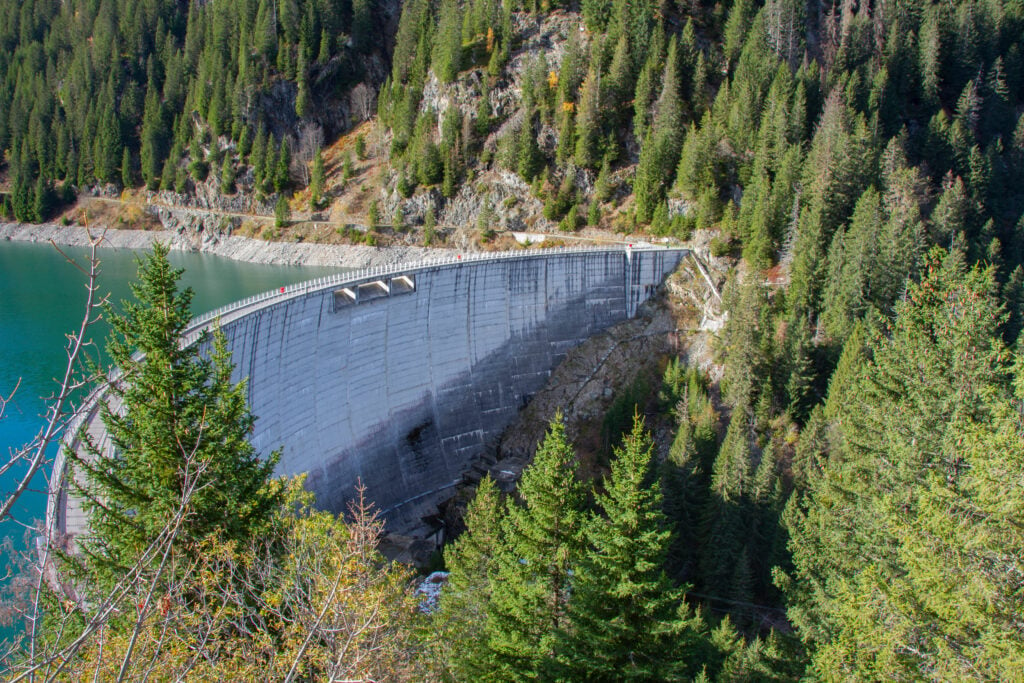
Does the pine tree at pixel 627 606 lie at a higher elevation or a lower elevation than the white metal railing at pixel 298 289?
lower

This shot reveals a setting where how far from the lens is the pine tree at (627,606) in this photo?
13633mm

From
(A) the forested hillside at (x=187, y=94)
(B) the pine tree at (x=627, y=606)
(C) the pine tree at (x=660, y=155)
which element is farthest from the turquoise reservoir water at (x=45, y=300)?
(C) the pine tree at (x=660, y=155)

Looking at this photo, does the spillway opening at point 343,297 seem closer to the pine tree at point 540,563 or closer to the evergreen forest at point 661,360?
the evergreen forest at point 661,360

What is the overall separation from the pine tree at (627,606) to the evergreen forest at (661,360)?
0.24 feet

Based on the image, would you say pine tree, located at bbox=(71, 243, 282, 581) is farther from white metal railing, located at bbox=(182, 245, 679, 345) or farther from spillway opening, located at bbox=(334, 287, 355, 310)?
spillway opening, located at bbox=(334, 287, 355, 310)

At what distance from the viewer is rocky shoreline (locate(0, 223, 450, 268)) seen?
74438 millimetres

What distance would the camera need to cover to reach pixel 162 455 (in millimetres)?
13180

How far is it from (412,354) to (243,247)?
54495 mm

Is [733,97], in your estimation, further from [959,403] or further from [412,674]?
[412,674]

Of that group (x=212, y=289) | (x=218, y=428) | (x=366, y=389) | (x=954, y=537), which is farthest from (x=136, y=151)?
(x=954, y=537)

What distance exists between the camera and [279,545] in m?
14.6

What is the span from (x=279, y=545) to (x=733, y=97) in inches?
2195

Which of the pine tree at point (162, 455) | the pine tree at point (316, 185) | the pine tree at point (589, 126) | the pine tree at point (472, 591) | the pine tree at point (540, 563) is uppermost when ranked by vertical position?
the pine tree at point (589, 126)

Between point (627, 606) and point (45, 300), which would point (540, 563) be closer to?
point (627, 606)
